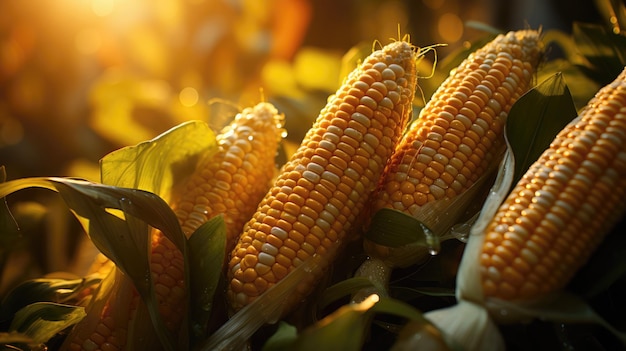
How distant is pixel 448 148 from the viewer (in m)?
0.88

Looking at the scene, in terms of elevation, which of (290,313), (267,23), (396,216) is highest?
(267,23)

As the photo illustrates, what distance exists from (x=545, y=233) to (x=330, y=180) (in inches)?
12.2

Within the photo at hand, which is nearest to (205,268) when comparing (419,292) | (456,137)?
(419,292)

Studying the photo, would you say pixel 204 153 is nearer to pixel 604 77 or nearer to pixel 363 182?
pixel 363 182

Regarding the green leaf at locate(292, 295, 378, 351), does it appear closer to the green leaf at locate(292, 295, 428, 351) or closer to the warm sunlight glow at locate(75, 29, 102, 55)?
the green leaf at locate(292, 295, 428, 351)

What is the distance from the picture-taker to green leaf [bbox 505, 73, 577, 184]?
89cm

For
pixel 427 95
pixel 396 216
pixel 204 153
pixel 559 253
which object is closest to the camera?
pixel 559 253

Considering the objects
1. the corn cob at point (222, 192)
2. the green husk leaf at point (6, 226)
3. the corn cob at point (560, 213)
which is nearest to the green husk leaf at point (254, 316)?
the corn cob at point (222, 192)

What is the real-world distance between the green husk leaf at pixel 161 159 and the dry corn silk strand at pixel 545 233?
507mm

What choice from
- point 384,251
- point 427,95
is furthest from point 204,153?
point 427,95

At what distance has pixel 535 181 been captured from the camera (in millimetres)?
767

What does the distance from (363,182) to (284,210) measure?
13 cm

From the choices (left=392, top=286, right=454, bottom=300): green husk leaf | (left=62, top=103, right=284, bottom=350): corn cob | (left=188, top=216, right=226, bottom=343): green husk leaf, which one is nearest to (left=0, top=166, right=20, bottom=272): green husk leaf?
(left=62, top=103, right=284, bottom=350): corn cob

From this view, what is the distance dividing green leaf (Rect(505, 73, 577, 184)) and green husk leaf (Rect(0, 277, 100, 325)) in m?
0.75
